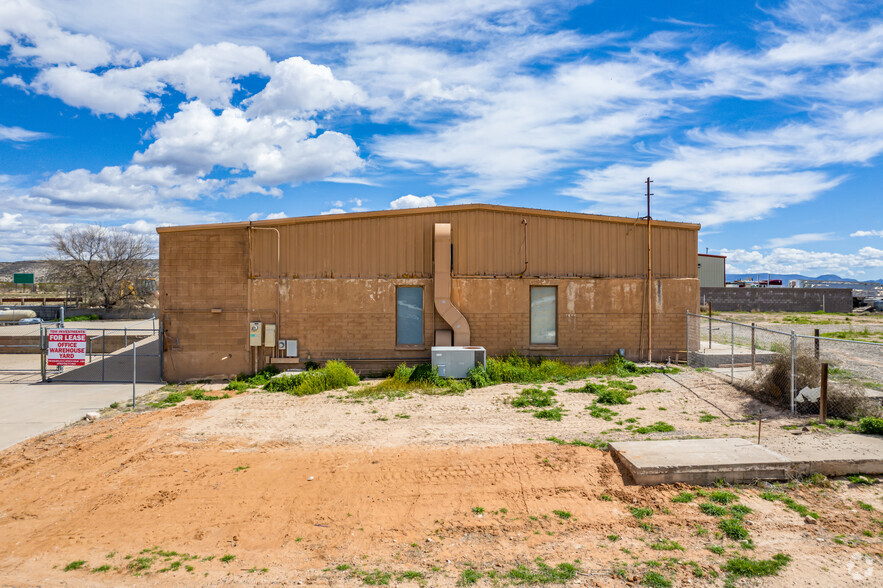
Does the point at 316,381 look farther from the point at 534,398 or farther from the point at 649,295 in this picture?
the point at 649,295

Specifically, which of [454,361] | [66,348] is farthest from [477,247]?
[66,348]

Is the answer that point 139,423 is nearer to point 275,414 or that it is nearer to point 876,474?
point 275,414

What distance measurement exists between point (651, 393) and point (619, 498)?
642 centimetres

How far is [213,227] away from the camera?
1537 cm

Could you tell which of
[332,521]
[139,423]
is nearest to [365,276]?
[139,423]

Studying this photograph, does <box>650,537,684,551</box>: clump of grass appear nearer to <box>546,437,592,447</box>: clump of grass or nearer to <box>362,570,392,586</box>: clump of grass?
<box>546,437,592,447</box>: clump of grass

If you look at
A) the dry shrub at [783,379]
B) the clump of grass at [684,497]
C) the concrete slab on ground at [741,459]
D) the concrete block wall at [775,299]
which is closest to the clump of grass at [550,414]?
the concrete slab on ground at [741,459]

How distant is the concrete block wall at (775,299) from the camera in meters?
43.2

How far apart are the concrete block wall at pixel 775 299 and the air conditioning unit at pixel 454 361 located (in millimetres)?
35557

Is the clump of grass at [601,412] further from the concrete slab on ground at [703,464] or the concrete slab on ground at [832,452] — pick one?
the concrete slab on ground at [832,452]

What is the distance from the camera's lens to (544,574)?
523cm

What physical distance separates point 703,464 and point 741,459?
67cm

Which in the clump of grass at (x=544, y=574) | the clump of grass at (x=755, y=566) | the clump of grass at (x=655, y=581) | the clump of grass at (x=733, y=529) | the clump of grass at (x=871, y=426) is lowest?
the clump of grass at (x=544, y=574)

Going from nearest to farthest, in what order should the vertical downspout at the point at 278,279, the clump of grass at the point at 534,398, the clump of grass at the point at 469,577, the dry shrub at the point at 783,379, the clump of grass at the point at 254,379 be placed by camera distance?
the clump of grass at the point at 469,577
the dry shrub at the point at 783,379
the clump of grass at the point at 534,398
the clump of grass at the point at 254,379
the vertical downspout at the point at 278,279
